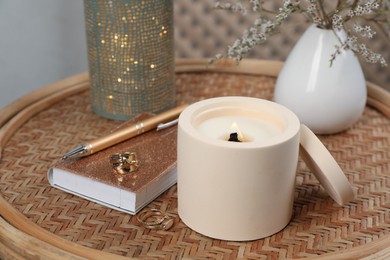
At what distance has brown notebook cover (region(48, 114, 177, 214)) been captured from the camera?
619 millimetres

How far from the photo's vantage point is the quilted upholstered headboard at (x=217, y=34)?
1.43m

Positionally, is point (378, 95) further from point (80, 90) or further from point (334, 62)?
point (80, 90)

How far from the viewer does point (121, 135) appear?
2.34 ft

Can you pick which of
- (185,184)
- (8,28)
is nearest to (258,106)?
(185,184)

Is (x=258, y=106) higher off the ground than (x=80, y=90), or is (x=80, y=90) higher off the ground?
(x=258, y=106)

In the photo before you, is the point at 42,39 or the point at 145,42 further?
the point at 42,39

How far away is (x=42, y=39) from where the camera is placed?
1.21 metres

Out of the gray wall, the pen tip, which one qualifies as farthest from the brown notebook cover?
the gray wall

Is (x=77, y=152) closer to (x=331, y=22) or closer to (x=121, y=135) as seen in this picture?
(x=121, y=135)

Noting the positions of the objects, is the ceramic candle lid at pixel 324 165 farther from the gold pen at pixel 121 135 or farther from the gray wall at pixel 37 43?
the gray wall at pixel 37 43

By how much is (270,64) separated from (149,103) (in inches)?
9.5

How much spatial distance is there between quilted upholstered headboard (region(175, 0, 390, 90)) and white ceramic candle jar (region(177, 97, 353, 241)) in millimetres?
858

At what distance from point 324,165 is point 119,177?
21cm

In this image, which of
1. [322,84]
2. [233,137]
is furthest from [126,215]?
[322,84]
